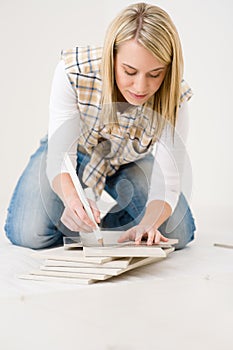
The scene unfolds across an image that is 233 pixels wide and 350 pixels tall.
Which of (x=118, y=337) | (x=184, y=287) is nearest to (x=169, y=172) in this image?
(x=184, y=287)

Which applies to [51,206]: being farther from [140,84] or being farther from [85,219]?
[140,84]

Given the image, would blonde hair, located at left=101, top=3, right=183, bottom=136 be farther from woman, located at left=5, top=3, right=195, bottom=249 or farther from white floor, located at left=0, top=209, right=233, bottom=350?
white floor, located at left=0, top=209, right=233, bottom=350

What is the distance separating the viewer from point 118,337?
76 cm

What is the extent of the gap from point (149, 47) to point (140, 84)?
7 cm

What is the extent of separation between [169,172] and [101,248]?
0.79 ft

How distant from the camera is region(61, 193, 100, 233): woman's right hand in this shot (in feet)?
3.58

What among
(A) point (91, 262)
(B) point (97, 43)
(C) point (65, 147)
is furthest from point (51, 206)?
(B) point (97, 43)

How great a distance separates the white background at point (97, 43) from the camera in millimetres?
2432

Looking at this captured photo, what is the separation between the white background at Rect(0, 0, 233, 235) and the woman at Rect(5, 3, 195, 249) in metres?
0.94

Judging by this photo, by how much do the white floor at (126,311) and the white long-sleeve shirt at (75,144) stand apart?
17cm

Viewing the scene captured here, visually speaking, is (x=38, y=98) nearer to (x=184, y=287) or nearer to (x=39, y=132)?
(x=39, y=132)

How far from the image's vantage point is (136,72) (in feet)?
3.60

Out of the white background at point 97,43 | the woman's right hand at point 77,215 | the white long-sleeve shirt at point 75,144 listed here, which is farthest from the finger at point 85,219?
the white background at point 97,43

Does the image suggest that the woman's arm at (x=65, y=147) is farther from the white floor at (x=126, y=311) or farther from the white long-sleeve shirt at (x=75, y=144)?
the white floor at (x=126, y=311)
